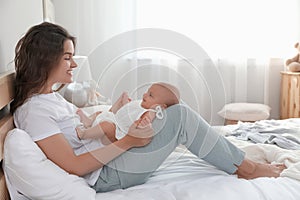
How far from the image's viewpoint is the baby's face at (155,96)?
1.41m

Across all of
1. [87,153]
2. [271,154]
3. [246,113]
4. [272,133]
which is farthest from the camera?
[246,113]

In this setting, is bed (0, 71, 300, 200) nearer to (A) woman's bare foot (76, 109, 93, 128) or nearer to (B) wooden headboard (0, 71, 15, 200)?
(B) wooden headboard (0, 71, 15, 200)

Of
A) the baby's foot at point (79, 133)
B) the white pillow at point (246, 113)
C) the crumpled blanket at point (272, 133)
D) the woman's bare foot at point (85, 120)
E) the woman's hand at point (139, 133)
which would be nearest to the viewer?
the woman's hand at point (139, 133)

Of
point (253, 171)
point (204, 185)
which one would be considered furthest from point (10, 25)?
point (253, 171)

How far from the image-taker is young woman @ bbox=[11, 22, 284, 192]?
1.22 metres

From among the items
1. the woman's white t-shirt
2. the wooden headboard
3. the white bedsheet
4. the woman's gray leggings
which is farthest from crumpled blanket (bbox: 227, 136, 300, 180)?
the wooden headboard

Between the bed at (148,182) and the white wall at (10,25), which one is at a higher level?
the white wall at (10,25)

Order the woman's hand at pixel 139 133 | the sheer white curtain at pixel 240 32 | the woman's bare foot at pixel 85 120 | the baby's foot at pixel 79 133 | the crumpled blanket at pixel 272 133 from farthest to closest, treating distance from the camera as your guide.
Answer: the sheer white curtain at pixel 240 32
the crumpled blanket at pixel 272 133
the woman's bare foot at pixel 85 120
the baby's foot at pixel 79 133
the woman's hand at pixel 139 133

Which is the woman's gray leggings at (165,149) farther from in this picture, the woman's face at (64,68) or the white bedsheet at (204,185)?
the woman's face at (64,68)

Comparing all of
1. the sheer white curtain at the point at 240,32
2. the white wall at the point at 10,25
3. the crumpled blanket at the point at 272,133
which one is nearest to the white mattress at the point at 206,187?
the crumpled blanket at the point at 272,133

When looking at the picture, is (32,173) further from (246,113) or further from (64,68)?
(246,113)

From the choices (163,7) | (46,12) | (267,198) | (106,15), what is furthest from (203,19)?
(267,198)

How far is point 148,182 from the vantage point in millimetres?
1372

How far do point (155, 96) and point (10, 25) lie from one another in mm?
616
